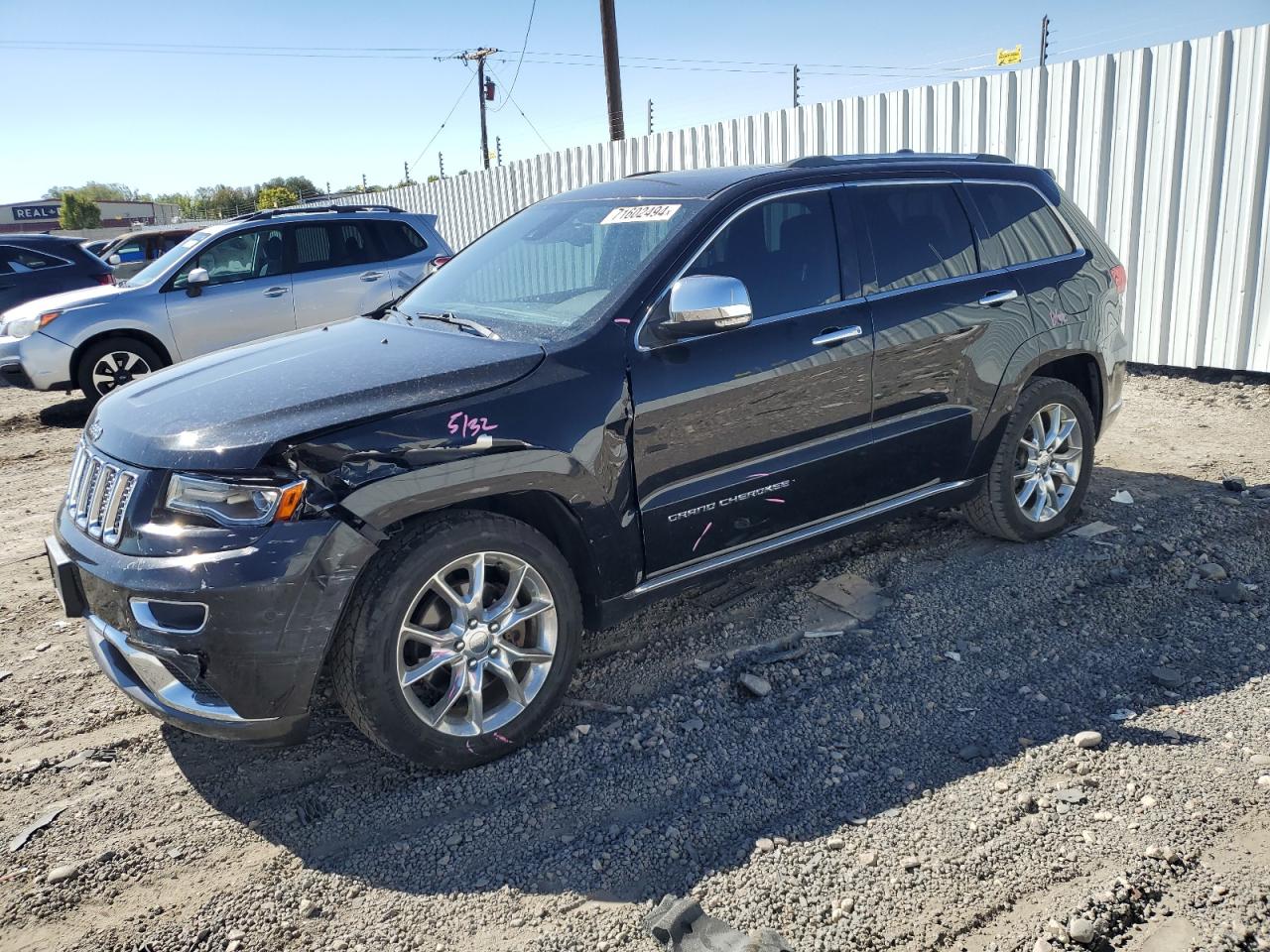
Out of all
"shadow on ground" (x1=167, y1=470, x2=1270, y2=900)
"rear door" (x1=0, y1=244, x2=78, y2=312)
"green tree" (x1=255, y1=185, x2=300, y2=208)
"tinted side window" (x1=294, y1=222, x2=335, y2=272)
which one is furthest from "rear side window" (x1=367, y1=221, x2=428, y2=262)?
"green tree" (x1=255, y1=185, x2=300, y2=208)

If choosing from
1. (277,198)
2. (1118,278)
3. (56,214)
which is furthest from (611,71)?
(56,214)

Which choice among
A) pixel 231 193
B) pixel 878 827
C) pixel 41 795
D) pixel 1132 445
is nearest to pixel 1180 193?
pixel 1132 445

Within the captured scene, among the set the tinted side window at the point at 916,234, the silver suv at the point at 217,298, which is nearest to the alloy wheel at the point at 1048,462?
the tinted side window at the point at 916,234

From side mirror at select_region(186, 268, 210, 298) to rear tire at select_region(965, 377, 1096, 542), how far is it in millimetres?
7448

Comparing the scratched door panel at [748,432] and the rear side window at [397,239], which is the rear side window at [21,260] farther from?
the scratched door panel at [748,432]

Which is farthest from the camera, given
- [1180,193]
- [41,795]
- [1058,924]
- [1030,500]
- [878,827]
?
A: [1180,193]

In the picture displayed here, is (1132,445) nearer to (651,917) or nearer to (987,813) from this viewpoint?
(987,813)

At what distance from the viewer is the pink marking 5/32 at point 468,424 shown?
118 inches

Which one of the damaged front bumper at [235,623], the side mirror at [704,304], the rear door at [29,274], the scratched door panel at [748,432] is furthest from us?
the rear door at [29,274]

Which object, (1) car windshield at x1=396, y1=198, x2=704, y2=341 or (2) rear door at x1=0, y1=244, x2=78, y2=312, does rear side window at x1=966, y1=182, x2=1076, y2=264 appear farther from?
(2) rear door at x1=0, y1=244, x2=78, y2=312

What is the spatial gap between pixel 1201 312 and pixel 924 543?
4827 millimetres

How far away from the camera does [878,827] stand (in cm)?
284

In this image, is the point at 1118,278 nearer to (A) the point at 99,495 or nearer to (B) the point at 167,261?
(A) the point at 99,495

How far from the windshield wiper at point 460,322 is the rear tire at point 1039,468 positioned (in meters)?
2.58
